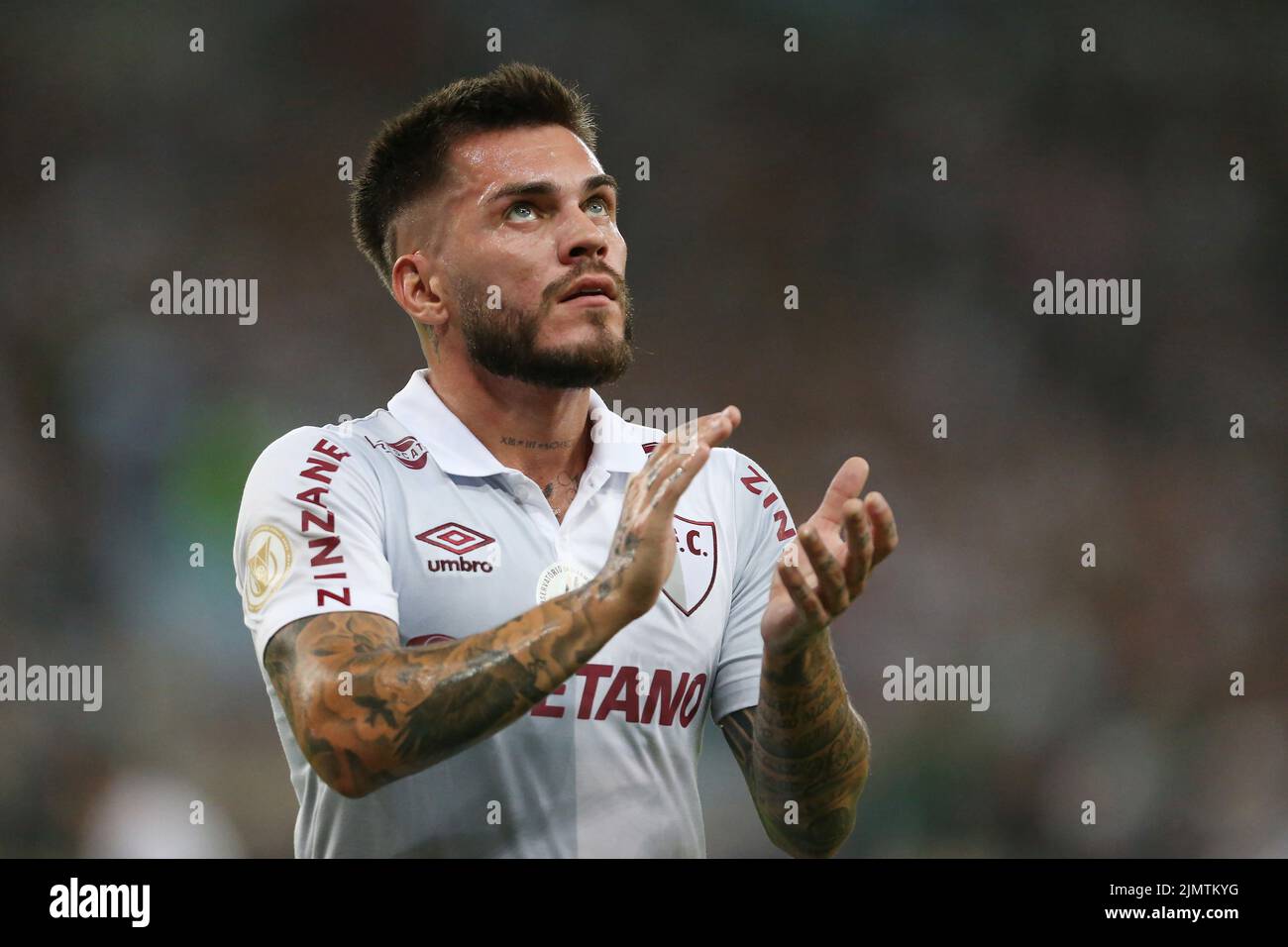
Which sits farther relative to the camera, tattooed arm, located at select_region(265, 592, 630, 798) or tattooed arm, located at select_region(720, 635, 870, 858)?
tattooed arm, located at select_region(720, 635, 870, 858)

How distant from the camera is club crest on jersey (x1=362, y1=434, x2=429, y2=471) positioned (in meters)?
2.83

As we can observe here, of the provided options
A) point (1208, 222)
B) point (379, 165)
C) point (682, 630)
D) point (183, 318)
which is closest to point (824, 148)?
point (1208, 222)

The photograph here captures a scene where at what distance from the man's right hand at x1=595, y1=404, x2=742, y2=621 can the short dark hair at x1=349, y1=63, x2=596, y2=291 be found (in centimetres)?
111

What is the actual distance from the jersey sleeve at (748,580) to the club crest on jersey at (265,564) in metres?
1.00

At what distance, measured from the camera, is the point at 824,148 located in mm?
6340

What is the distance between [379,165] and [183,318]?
9.29 feet

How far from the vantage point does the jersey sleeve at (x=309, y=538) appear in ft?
8.08

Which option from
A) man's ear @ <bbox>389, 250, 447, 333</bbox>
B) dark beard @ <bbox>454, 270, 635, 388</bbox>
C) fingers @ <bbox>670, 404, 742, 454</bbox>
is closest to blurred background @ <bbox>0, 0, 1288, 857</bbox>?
man's ear @ <bbox>389, 250, 447, 333</bbox>
